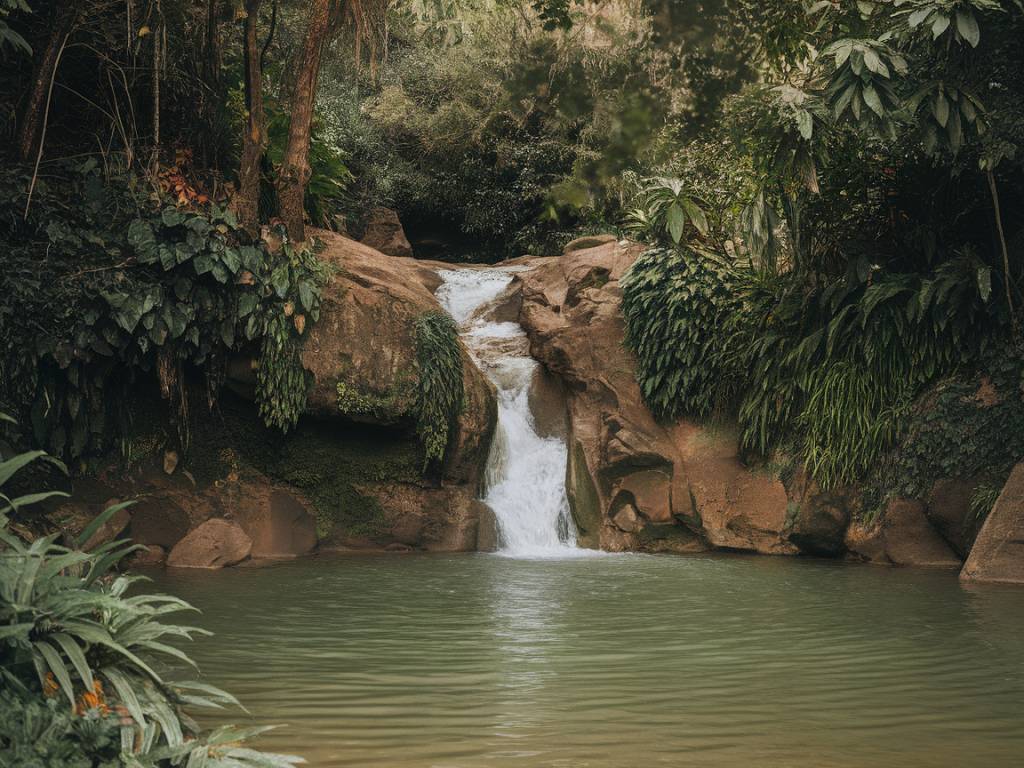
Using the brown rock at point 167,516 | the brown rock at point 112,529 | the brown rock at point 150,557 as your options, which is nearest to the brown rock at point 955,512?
the brown rock at point 167,516

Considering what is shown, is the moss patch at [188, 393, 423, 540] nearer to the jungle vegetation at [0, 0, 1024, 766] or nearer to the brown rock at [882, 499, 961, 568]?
the jungle vegetation at [0, 0, 1024, 766]

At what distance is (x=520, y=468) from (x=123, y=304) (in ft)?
17.5

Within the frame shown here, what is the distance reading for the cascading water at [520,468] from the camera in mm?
12789

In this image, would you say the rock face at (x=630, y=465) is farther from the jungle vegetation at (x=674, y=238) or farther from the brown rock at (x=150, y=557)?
the brown rock at (x=150, y=557)

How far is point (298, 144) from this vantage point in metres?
12.8

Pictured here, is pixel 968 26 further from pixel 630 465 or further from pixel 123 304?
pixel 123 304

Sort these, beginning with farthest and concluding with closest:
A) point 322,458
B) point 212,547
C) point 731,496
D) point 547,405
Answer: point 547,405, point 322,458, point 731,496, point 212,547

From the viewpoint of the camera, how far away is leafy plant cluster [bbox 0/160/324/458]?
10703mm

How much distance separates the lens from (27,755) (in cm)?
324

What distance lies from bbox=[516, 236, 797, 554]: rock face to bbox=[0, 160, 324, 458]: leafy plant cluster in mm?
3588

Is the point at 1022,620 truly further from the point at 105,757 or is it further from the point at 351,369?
the point at 351,369

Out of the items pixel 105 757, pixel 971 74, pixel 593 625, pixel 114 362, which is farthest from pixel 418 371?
Answer: pixel 105 757

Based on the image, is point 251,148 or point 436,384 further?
point 436,384

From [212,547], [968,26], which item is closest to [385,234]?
[212,547]
